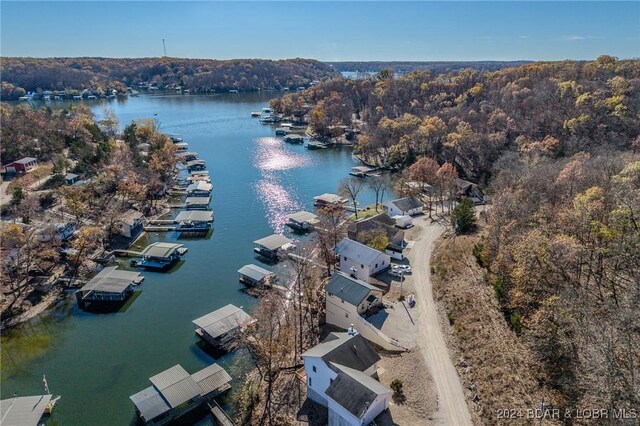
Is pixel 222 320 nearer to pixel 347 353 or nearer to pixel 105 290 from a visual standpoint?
pixel 347 353

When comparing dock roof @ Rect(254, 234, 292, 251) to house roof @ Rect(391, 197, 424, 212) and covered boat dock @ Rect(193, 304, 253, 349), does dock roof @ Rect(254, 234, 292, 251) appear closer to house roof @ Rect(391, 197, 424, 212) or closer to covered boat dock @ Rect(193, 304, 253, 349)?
covered boat dock @ Rect(193, 304, 253, 349)

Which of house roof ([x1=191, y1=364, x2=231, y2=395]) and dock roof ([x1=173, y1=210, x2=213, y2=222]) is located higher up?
dock roof ([x1=173, y1=210, x2=213, y2=222])

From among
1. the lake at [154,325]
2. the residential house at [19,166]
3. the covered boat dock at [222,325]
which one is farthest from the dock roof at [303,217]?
the residential house at [19,166]

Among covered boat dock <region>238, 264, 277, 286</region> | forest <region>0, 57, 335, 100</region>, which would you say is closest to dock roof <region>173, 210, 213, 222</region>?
covered boat dock <region>238, 264, 277, 286</region>

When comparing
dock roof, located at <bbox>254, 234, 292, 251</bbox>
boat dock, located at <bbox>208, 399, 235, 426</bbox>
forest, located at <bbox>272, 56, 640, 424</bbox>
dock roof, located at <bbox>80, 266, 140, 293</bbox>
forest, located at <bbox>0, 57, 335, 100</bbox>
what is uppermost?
forest, located at <bbox>0, 57, 335, 100</bbox>

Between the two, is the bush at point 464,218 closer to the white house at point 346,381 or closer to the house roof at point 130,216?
the white house at point 346,381

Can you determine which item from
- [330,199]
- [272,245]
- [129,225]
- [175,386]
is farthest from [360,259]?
[129,225]
